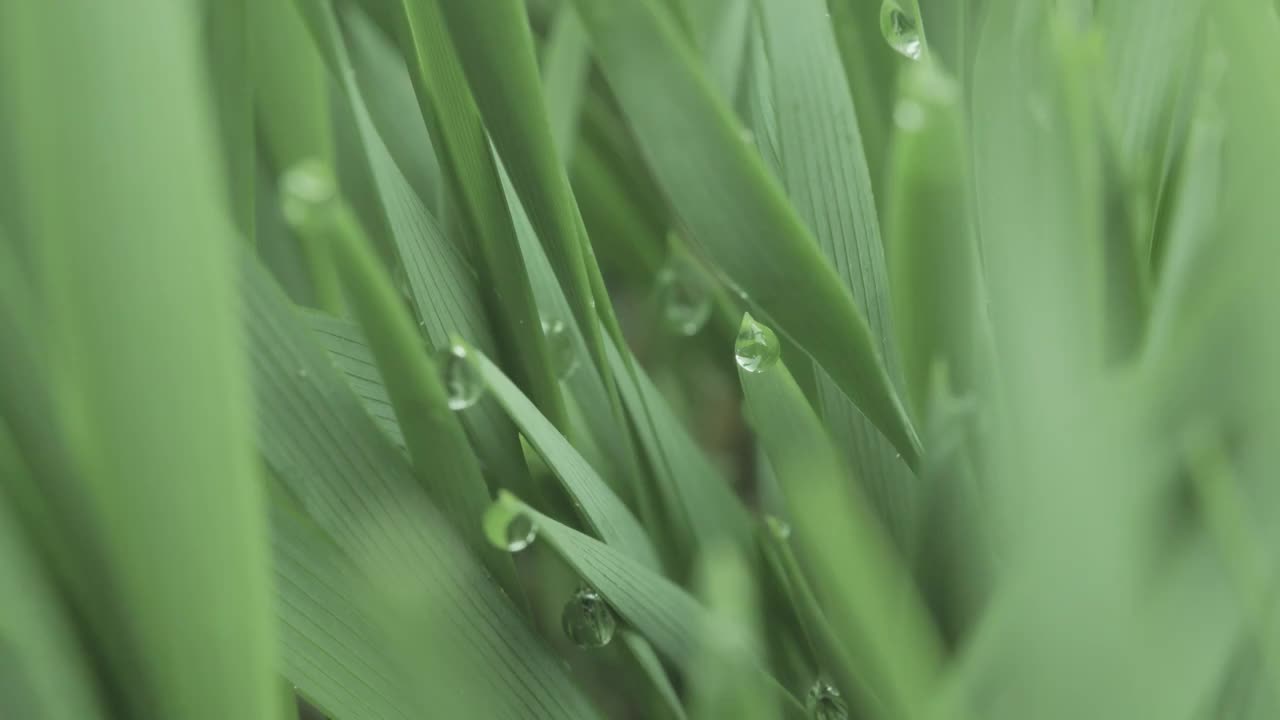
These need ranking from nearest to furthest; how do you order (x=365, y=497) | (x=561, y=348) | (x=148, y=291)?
(x=148, y=291)
(x=365, y=497)
(x=561, y=348)

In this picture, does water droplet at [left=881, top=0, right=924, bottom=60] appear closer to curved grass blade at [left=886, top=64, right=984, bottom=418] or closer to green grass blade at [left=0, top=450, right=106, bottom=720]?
curved grass blade at [left=886, top=64, right=984, bottom=418]

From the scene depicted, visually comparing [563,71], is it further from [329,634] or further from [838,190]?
[329,634]

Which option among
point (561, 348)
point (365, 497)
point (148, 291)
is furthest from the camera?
point (561, 348)

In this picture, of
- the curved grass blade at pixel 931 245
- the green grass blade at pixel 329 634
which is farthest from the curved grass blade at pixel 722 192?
the green grass blade at pixel 329 634

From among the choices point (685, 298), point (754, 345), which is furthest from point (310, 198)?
point (685, 298)

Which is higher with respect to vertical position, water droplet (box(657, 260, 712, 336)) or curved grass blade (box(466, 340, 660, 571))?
curved grass blade (box(466, 340, 660, 571))

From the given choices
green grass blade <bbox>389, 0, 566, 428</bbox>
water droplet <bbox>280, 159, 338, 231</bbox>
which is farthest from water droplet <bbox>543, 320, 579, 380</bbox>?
water droplet <bbox>280, 159, 338, 231</bbox>
